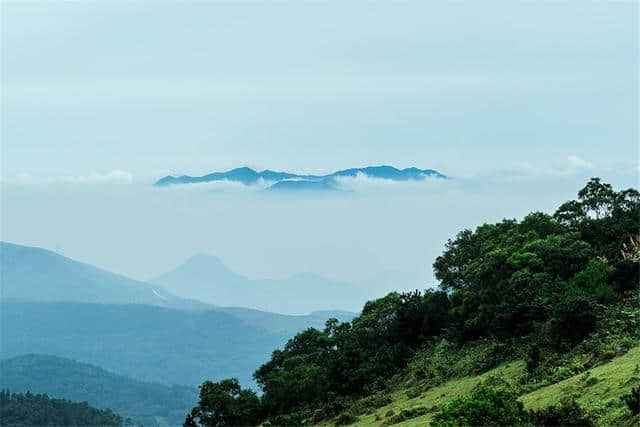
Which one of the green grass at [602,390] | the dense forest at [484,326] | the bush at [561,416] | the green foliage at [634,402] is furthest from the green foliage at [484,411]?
the dense forest at [484,326]

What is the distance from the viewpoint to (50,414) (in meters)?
156

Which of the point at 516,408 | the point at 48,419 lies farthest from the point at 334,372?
the point at 48,419

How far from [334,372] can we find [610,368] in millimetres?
26128

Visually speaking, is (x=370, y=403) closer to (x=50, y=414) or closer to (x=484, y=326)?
(x=484, y=326)

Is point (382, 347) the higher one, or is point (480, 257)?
point (480, 257)

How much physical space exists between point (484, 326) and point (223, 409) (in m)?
17.0

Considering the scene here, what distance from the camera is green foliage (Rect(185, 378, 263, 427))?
2274 inches

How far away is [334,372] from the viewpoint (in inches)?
2330

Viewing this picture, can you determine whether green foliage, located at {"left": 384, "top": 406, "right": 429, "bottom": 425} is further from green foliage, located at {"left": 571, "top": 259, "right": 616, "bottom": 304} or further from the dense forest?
green foliage, located at {"left": 571, "top": 259, "right": 616, "bottom": 304}

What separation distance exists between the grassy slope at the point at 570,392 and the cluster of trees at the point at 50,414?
374ft

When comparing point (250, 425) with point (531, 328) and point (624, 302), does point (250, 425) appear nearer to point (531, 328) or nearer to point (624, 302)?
point (531, 328)

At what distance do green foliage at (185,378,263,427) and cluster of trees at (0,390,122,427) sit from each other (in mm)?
97427

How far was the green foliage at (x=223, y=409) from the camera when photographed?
189ft

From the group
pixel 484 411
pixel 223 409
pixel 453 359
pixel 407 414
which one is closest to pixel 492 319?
pixel 453 359
